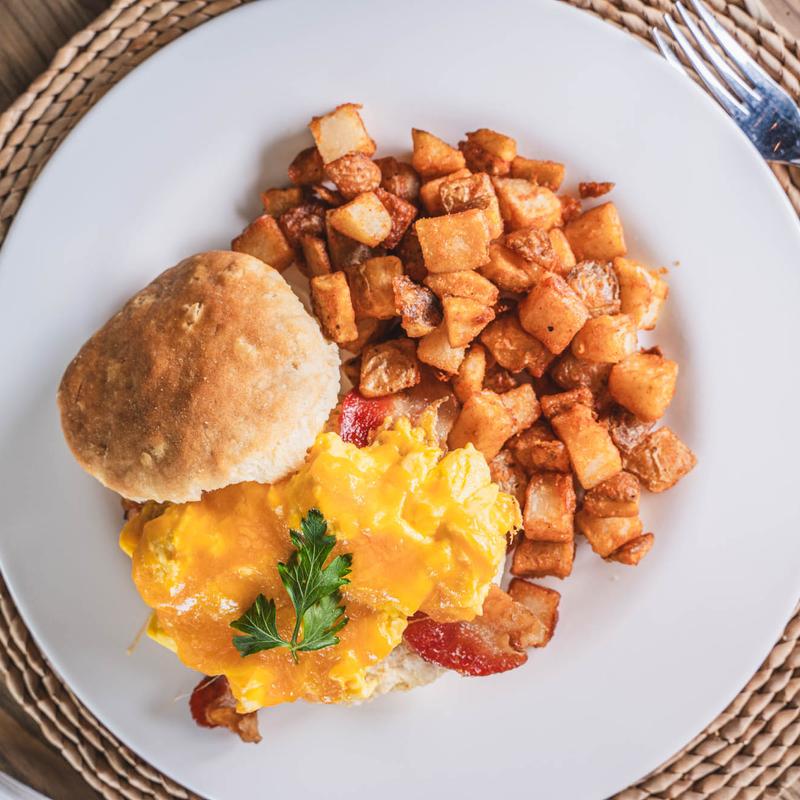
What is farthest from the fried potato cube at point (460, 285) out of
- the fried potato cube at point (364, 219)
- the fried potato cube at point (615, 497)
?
the fried potato cube at point (615, 497)

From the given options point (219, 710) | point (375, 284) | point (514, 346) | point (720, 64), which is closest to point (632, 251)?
point (514, 346)

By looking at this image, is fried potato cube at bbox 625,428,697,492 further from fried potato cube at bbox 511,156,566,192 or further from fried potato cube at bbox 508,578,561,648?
fried potato cube at bbox 511,156,566,192

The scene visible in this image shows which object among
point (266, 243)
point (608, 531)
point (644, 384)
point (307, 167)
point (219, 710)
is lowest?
point (219, 710)

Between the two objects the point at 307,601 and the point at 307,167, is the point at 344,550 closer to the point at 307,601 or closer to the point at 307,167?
the point at 307,601

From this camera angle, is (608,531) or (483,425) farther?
(608,531)

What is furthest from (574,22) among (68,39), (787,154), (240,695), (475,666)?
(240,695)

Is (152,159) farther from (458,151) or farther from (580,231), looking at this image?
(580,231)

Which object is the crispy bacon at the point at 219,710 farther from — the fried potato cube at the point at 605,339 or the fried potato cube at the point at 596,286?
the fried potato cube at the point at 596,286
